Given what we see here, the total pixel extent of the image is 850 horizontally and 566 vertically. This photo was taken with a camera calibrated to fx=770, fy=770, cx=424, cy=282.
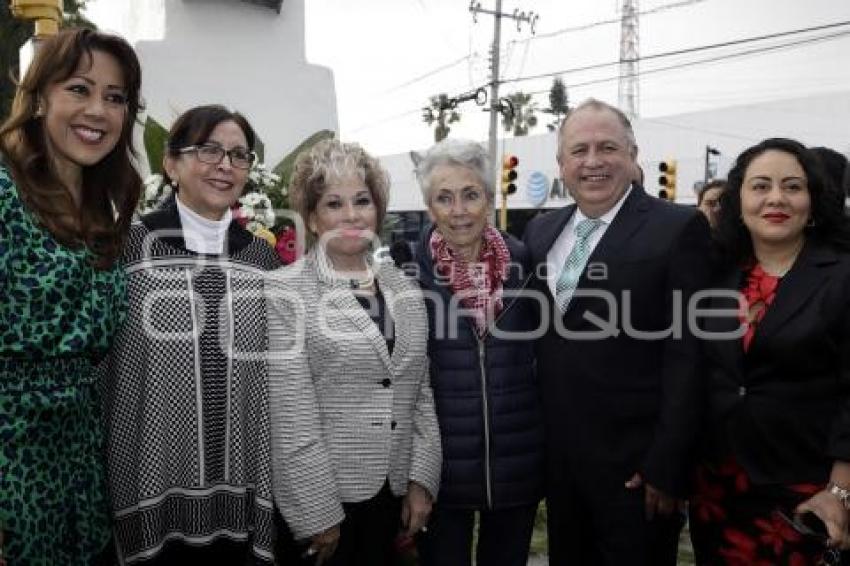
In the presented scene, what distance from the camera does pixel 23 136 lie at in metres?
2.33

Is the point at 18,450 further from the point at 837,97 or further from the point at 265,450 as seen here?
the point at 837,97

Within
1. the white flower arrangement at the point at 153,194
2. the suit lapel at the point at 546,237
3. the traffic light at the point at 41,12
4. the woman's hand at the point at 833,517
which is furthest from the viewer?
the traffic light at the point at 41,12

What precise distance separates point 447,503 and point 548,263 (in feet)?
3.41

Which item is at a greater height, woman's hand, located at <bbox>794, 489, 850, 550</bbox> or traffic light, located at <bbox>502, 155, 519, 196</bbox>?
traffic light, located at <bbox>502, 155, 519, 196</bbox>

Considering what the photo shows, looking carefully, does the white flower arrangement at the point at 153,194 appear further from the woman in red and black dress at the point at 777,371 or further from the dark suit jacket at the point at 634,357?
the woman in red and black dress at the point at 777,371

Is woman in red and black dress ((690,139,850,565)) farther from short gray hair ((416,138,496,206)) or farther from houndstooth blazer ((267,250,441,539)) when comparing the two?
houndstooth blazer ((267,250,441,539))

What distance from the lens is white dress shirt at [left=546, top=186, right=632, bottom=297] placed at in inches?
119

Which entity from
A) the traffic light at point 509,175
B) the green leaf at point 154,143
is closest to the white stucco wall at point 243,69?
the green leaf at point 154,143

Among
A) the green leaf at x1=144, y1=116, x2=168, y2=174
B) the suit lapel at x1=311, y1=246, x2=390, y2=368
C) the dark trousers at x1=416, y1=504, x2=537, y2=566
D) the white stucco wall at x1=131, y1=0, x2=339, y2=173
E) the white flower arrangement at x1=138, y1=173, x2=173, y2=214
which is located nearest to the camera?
the suit lapel at x1=311, y1=246, x2=390, y2=368

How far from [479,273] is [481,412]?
0.54 m

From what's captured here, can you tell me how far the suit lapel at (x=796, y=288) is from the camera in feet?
8.57

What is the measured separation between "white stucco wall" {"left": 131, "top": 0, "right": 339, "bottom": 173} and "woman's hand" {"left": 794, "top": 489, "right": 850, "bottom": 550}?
4759mm

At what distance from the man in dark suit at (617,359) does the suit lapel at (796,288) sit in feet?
0.84

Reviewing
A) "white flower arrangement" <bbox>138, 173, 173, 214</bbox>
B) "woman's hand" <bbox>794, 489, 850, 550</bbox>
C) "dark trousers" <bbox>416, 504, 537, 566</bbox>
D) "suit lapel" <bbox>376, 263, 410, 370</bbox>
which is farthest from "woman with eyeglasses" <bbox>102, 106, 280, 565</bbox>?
"woman's hand" <bbox>794, 489, 850, 550</bbox>
